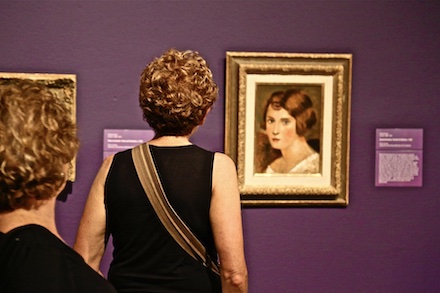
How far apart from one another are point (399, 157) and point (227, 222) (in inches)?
70.8

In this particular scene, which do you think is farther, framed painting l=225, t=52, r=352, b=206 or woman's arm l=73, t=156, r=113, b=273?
framed painting l=225, t=52, r=352, b=206

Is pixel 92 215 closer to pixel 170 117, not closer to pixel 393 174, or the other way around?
pixel 170 117

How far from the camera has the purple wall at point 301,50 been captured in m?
3.44

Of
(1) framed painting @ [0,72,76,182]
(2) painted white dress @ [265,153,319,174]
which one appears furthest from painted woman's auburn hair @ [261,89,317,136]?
(1) framed painting @ [0,72,76,182]

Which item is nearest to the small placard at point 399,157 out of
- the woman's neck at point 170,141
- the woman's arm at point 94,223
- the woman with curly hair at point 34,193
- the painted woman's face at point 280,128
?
the painted woman's face at point 280,128

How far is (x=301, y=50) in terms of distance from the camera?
3.58 metres

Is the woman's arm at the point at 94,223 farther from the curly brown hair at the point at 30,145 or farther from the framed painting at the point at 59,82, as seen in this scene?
the framed painting at the point at 59,82

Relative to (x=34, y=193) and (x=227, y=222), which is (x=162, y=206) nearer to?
(x=227, y=222)

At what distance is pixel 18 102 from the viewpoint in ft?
4.28

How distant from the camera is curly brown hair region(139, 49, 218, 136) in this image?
223 centimetres

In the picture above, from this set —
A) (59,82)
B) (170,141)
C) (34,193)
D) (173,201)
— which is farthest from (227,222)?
(59,82)

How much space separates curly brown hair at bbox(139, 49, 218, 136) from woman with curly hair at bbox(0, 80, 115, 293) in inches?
34.4

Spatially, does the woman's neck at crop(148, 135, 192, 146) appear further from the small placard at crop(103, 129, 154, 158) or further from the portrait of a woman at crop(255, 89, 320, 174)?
the portrait of a woman at crop(255, 89, 320, 174)

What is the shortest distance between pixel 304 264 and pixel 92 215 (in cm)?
168
